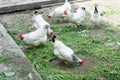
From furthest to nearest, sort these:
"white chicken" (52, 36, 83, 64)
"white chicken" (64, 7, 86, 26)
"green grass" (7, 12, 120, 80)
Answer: "white chicken" (64, 7, 86, 26)
"white chicken" (52, 36, 83, 64)
"green grass" (7, 12, 120, 80)

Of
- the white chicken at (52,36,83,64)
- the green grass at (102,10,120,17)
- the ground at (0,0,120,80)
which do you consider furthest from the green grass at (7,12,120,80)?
the green grass at (102,10,120,17)

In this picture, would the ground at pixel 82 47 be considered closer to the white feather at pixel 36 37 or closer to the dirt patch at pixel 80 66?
the dirt patch at pixel 80 66

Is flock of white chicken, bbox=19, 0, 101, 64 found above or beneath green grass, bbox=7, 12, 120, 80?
above

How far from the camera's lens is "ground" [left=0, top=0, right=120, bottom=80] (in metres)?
4.77

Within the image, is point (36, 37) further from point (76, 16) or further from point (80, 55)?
point (76, 16)

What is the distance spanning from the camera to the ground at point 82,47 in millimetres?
4773

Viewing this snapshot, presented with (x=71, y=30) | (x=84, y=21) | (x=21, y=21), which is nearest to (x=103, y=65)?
(x=71, y=30)

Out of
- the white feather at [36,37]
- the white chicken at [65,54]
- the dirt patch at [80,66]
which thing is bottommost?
the dirt patch at [80,66]

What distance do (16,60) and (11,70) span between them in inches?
13.1

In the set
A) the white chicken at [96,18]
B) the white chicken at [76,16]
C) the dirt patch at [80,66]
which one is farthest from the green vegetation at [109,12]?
the dirt patch at [80,66]

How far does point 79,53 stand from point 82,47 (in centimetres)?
22

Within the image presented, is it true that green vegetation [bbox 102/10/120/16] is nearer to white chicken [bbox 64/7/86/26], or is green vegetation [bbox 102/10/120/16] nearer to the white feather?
white chicken [bbox 64/7/86/26]

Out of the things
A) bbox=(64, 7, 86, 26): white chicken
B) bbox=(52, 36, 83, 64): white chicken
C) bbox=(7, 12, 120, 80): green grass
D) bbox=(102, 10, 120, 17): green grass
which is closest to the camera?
bbox=(7, 12, 120, 80): green grass

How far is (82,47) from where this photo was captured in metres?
5.74
